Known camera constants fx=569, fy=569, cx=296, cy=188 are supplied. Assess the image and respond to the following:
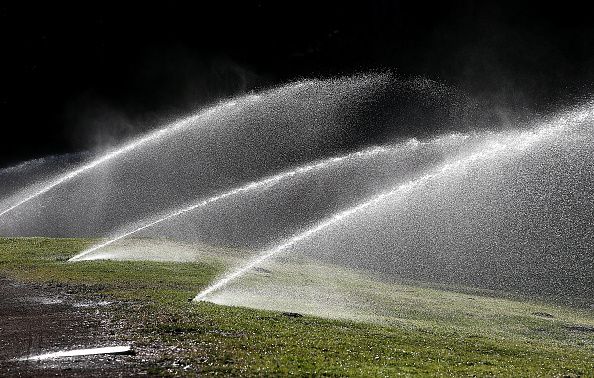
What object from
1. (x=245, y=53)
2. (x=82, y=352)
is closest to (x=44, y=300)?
(x=82, y=352)

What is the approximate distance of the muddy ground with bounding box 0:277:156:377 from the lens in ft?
61.0

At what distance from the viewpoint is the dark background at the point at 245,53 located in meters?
143

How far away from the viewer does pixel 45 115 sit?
137000mm

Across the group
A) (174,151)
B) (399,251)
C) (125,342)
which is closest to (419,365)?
(125,342)

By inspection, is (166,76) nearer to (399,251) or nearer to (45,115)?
(45,115)

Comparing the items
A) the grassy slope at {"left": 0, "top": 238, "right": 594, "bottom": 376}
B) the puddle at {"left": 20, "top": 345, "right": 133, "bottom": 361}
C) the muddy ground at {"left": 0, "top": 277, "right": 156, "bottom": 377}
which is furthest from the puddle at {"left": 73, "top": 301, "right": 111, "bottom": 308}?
the puddle at {"left": 20, "top": 345, "right": 133, "bottom": 361}

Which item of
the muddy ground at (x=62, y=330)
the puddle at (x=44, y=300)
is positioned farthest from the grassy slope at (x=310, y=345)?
the puddle at (x=44, y=300)

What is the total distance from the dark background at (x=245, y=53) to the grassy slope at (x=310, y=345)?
109129mm

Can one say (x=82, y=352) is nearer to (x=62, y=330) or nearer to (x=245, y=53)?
(x=62, y=330)

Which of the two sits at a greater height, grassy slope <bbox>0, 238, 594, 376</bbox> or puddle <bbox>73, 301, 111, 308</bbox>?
puddle <bbox>73, 301, 111, 308</bbox>

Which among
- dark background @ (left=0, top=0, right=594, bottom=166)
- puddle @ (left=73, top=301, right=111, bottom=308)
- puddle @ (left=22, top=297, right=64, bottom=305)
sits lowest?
puddle @ (left=73, top=301, right=111, bottom=308)

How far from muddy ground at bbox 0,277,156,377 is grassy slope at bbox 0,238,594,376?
1.04 m

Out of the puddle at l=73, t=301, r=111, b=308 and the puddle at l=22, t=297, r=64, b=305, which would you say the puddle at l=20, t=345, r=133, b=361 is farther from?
the puddle at l=22, t=297, r=64, b=305

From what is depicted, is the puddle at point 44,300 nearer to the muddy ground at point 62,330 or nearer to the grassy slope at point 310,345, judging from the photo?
the muddy ground at point 62,330
